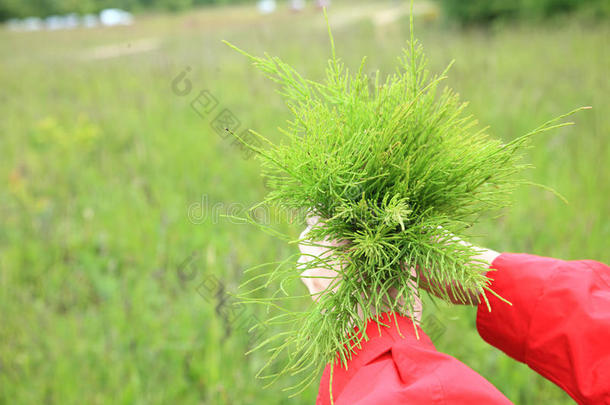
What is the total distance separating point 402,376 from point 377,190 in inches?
15.6

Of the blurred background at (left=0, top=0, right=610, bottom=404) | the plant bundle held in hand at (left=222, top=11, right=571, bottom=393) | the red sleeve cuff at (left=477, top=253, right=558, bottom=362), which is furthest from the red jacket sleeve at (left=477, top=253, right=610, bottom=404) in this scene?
the blurred background at (left=0, top=0, right=610, bottom=404)

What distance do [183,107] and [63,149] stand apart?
1.31 metres

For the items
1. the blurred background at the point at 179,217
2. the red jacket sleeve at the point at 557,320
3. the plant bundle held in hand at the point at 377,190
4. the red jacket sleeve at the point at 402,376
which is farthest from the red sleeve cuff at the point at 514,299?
the blurred background at the point at 179,217

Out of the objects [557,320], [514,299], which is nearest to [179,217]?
[514,299]

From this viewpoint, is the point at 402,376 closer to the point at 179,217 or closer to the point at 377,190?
the point at 377,190

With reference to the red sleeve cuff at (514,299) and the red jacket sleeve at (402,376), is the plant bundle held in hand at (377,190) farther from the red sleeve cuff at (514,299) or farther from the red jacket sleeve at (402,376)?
the red sleeve cuff at (514,299)

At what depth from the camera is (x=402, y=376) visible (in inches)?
30.3

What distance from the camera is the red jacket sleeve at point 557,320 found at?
0.83 metres

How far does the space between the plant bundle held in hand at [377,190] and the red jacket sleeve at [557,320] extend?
167mm

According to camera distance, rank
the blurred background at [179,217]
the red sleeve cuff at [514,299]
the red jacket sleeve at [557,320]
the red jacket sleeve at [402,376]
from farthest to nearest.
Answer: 1. the blurred background at [179,217]
2. the red sleeve cuff at [514,299]
3. the red jacket sleeve at [557,320]
4. the red jacket sleeve at [402,376]

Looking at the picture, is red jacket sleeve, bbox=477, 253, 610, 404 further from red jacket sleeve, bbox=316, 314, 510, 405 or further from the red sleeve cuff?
red jacket sleeve, bbox=316, 314, 510, 405

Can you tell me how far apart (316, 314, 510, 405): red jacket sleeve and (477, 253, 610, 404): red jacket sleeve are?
0.26m

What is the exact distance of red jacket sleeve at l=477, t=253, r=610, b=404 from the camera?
834 millimetres

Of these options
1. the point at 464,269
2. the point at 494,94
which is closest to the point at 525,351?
the point at 464,269
